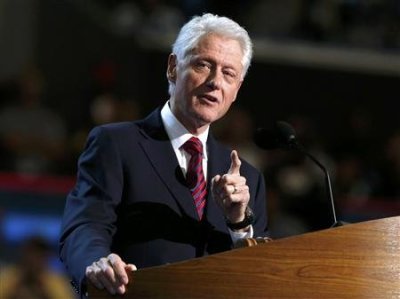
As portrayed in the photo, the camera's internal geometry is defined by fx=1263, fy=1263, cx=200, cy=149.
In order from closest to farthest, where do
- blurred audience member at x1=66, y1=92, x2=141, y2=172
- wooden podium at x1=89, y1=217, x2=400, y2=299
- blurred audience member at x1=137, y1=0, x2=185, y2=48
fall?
1. wooden podium at x1=89, y1=217, x2=400, y2=299
2. blurred audience member at x1=66, y1=92, x2=141, y2=172
3. blurred audience member at x1=137, y1=0, x2=185, y2=48

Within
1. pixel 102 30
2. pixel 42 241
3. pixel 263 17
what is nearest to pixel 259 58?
pixel 263 17

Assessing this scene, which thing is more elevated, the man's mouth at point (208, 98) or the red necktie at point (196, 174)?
the man's mouth at point (208, 98)

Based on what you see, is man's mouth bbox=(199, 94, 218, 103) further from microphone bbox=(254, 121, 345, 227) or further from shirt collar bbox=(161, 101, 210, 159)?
microphone bbox=(254, 121, 345, 227)

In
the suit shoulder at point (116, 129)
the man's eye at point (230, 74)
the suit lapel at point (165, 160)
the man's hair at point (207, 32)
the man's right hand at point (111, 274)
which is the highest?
the man's hair at point (207, 32)

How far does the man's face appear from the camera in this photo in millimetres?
3275

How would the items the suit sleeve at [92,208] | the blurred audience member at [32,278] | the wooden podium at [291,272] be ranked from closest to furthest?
the wooden podium at [291,272], the suit sleeve at [92,208], the blurred audience member at [32,278]

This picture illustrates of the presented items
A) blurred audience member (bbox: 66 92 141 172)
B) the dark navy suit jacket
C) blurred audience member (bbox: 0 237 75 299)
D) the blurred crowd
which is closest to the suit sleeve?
the dark navy suit jacket

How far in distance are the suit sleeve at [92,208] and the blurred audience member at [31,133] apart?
13.3 feet

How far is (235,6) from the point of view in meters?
9.67

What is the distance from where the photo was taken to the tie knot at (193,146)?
3.35 meters

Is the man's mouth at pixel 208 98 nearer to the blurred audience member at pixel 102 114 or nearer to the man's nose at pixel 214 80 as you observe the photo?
the man's nose at pixel 214 80

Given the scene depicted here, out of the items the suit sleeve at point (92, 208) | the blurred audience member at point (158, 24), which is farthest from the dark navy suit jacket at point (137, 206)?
the blurred audience member at point (158, 24)

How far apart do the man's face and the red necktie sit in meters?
0.07

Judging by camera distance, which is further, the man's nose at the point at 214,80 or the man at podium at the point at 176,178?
the man's nose at the point at 214,80
